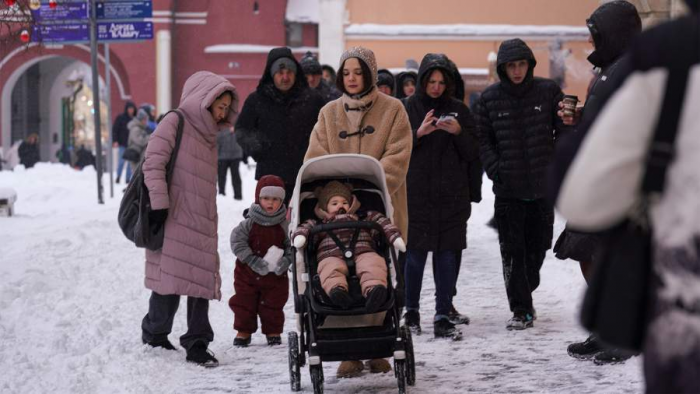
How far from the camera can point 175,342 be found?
8.01m

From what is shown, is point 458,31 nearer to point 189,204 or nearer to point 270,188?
point 270,188

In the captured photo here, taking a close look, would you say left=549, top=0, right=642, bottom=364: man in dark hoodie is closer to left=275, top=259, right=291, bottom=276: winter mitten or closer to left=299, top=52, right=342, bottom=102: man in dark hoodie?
left=275, top=259, right=291, bottom=276: winter mitten

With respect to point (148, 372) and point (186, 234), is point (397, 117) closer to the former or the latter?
point (186, 234)

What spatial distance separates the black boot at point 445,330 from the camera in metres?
8.13

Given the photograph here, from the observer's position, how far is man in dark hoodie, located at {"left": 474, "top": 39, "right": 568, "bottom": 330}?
27.6ft

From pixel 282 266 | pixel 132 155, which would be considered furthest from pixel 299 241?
pixel 132 155

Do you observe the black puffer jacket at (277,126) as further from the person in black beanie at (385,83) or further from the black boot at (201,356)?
the person in black beanie at (385,83)

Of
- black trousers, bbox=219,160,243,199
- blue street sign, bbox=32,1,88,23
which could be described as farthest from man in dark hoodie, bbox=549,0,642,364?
black trousers, bbox=219,160,243,199

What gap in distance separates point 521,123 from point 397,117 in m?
1.51

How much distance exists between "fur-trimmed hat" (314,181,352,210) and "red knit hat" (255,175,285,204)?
120 centimetres

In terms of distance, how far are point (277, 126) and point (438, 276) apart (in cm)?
189

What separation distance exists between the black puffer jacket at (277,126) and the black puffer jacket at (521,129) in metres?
1.55

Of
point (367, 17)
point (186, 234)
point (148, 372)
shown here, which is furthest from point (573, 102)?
point (367, 17)

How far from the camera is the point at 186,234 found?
736cm
